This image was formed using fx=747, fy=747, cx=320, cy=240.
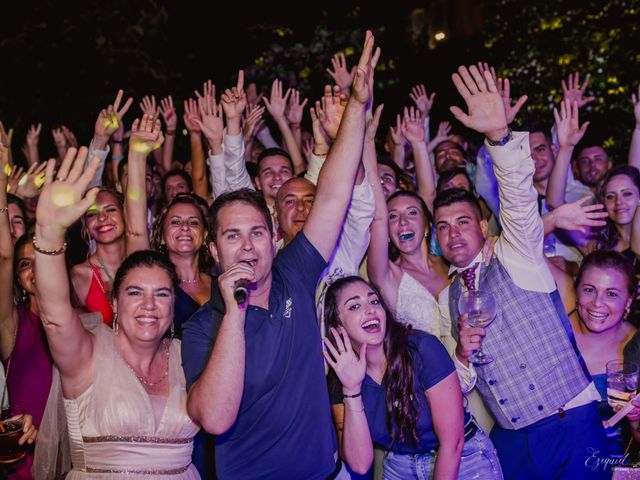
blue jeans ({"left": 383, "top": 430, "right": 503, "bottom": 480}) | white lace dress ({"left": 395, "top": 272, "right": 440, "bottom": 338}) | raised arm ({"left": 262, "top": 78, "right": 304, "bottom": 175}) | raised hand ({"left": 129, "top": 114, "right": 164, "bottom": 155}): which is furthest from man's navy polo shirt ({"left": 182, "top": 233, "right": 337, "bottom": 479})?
raised arm ({"left": 262, "top": 78, "right": 304, "bottom": 175})

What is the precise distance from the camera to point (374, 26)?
974 centimetres

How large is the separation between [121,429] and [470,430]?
1.50 meters

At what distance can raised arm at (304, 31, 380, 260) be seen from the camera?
3.00 meters

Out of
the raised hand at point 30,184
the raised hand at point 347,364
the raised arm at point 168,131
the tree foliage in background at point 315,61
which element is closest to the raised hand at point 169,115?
the raised arm at point 168,131

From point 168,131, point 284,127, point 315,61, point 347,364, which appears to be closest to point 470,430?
point 347,364

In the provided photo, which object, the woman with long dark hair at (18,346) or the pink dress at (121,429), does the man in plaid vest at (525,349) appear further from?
the woman with long dark hair at (18,346)

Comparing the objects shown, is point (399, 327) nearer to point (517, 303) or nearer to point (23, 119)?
point (517, 303)

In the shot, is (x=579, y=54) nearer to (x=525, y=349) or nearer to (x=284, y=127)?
(x=284, y=127)

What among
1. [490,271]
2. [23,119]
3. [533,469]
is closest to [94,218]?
[490,271]

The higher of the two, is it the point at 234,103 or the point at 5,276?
the point at 234,103

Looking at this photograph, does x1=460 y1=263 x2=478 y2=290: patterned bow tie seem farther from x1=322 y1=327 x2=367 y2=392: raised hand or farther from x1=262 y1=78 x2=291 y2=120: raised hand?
x1=262 y1=78 x2=291 y2=120: raised hand

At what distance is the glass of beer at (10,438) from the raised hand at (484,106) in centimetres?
227

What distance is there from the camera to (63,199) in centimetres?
251

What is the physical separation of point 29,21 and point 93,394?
7.54m
